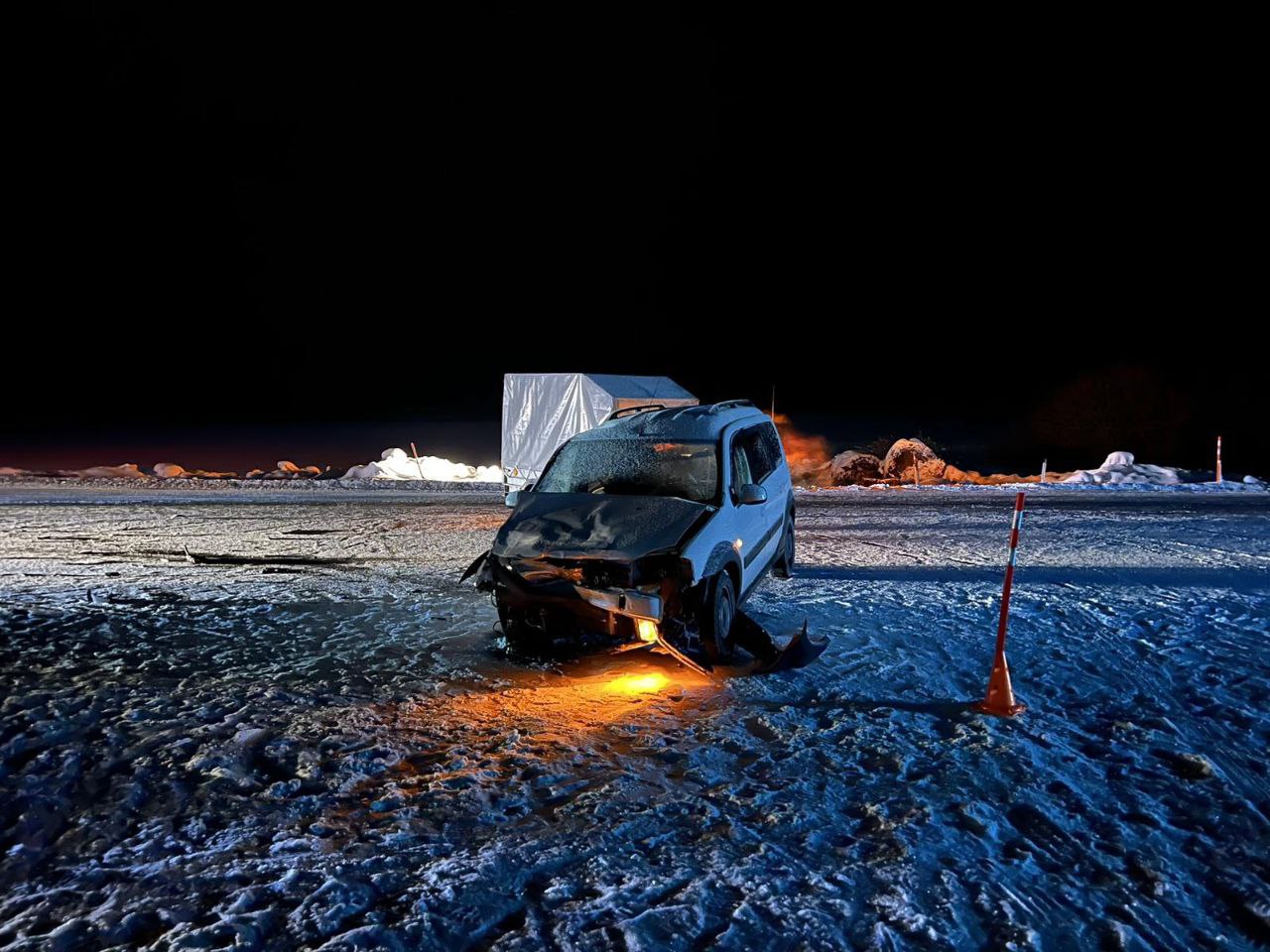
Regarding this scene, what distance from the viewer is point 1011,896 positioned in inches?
138

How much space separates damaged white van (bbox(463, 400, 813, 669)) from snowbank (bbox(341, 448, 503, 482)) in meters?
16.3

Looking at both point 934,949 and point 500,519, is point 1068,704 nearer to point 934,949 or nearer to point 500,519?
point 934,949

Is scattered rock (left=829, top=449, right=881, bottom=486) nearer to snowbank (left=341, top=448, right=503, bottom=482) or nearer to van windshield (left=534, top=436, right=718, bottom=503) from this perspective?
snowbank (left=341, top=448, right=503, bottom=482)

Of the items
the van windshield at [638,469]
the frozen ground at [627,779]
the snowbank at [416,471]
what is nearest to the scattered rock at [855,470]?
the snowbank at [416,471]

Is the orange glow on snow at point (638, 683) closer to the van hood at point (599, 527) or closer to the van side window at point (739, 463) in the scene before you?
the van hood at point (599, 527)

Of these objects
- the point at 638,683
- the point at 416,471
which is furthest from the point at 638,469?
the point at 416,471

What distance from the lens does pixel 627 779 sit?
4.64 m

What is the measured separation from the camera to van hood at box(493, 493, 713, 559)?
6.56 m

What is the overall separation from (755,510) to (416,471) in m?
18.4

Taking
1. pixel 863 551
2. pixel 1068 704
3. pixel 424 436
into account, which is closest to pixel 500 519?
pixel 863 551

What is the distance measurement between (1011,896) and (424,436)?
149 feet

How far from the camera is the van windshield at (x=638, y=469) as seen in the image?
24.8ft

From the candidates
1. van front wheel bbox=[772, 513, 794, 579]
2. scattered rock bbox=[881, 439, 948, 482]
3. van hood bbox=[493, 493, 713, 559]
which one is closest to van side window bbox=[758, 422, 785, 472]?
van front wheel bbox=[772, 513, 794, 579]

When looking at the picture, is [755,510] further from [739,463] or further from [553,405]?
[553,405]
